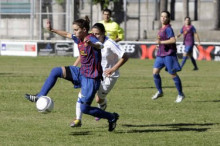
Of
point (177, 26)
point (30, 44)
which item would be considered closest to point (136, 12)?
point (177, 26)

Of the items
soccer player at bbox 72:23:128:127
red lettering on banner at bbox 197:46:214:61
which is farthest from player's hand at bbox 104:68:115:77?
red lettering on banner at bbox 197:46:214:61

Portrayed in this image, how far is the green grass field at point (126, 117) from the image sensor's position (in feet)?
30.3

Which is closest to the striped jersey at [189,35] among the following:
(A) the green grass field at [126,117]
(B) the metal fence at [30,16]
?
(A) the green grass field at [126,117]

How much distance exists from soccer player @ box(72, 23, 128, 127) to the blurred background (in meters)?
24.1

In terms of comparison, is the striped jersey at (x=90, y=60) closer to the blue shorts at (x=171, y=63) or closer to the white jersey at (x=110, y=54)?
the white jersey at (x=110, y=54)

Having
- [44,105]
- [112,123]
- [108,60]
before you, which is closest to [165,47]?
[108,60]

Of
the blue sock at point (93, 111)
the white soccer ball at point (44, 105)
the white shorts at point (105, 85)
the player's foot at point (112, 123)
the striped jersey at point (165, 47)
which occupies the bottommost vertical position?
the player's foot at point (112, 123)

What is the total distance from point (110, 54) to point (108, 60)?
0.16 metres

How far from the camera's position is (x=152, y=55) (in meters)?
31.8

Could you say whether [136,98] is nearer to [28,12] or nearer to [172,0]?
[28,12]

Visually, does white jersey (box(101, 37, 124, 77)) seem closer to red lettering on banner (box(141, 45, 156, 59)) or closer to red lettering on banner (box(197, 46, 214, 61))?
red lettering on banner (box(197, 46, 214, 61))

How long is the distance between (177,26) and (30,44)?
10.4 m

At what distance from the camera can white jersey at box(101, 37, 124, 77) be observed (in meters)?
10.2

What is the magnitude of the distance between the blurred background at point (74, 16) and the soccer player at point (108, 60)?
24.1 metres
